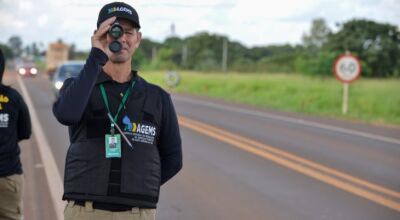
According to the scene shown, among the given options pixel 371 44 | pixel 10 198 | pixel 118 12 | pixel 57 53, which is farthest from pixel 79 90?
pixel 371 44

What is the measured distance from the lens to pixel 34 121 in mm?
14922

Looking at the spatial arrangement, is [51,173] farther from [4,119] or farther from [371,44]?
[371,44]

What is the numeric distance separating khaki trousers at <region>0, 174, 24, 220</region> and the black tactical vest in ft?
5.08

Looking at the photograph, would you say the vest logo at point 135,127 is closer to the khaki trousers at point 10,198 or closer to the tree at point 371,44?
the khaki trousers at point 10,198

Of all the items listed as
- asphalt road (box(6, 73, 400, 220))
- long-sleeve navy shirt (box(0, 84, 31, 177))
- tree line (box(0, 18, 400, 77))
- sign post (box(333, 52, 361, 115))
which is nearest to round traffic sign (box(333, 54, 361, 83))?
sign post (box(333, 52, 361, 115))

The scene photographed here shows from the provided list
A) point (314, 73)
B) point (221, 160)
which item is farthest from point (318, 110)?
point (314, 73)

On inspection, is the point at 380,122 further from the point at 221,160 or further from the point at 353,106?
the point at 221,160

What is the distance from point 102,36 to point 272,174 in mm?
5960

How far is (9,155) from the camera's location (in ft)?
13.6

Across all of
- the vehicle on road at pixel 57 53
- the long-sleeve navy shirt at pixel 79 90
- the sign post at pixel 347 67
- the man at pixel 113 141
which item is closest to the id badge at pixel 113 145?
the man at pixel 113 141

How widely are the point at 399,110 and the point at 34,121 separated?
38.8 ft

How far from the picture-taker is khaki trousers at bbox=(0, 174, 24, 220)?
4078 millimetres

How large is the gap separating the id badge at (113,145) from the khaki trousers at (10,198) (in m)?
1.77

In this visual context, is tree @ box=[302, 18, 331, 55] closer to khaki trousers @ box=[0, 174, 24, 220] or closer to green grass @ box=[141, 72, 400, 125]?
green grass @ box=[141, 72, 400, 125]
